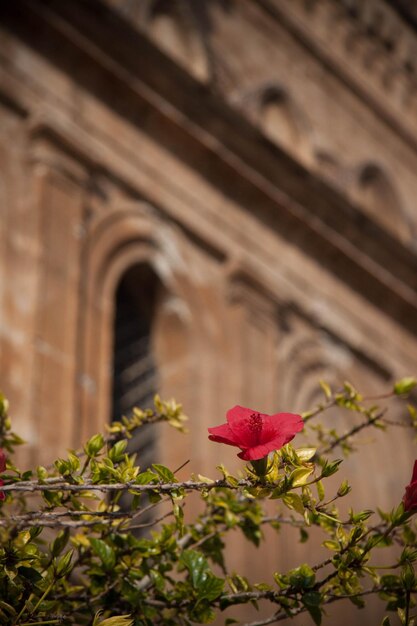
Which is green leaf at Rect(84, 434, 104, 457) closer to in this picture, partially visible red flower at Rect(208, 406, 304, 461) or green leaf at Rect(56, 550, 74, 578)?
green leaf at Rect(56, 550, 74, 578)

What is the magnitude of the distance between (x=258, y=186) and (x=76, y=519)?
7896mm

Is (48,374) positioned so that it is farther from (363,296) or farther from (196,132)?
(363,296)

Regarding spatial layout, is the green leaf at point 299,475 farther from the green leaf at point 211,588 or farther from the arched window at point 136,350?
the arched window at point 136,350

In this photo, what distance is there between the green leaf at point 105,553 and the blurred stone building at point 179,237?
4.39 metres

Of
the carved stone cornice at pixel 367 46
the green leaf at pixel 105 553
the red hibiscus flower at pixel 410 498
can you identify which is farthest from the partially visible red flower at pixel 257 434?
the carved stone cornice at pixel 367 46

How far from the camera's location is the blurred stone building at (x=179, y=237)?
8586 mm

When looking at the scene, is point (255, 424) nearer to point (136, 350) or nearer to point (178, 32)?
point (136, 350)

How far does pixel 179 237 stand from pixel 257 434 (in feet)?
23.9

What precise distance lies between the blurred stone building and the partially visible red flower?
498 cm

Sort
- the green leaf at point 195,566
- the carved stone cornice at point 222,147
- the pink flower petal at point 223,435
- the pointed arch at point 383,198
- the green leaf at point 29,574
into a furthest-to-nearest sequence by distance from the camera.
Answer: the pointed arch at point 383,198 → the carved stone cornice at point 222,147 → the green leaf at point 195,566 → the green leaf at point 29,574 → the pink flower petal at point 223,435

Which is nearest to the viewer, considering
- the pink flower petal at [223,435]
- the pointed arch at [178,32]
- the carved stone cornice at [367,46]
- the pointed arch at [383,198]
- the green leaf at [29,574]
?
the pink flower petal at [223,435]

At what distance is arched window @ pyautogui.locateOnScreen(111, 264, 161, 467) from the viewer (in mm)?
9773

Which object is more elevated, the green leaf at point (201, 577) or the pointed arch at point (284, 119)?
the pointed arch at point (284, 119)

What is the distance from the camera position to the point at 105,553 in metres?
3.35
